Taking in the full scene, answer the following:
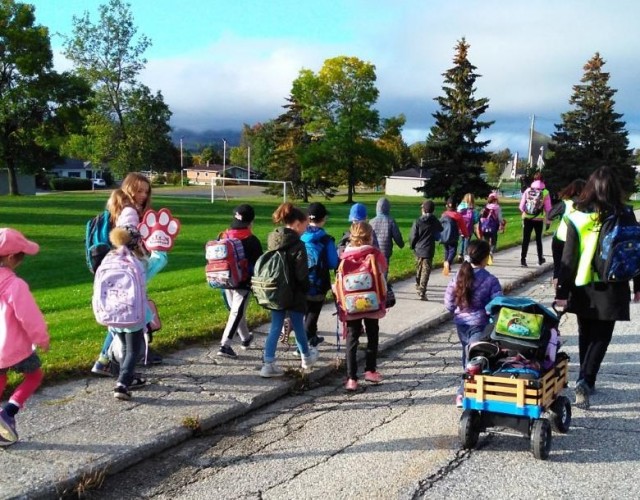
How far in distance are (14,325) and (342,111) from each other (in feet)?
184

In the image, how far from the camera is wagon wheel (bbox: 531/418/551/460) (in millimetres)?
4301

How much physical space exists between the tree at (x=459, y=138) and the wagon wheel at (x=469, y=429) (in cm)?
4769

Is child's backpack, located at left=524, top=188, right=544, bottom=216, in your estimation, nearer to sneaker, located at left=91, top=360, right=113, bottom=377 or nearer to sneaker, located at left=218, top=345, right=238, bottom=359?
sneaker, located at left=218, top=345, right=238, bottom=359

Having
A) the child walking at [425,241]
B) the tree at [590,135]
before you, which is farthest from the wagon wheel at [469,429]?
the tree at [590,135]

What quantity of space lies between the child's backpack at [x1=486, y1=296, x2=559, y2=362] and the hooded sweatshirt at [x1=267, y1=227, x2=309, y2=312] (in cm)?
188

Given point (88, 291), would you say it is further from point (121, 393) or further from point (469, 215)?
point (469, 215)

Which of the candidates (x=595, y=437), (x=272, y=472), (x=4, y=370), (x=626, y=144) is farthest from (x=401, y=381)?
(x=626, y=144)

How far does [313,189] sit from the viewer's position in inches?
2361

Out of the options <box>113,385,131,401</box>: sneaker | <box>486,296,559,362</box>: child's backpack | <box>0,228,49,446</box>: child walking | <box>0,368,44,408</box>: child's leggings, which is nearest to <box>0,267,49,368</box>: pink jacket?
<box>0,228,49,446</box>: child walking

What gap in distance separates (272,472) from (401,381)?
7.71 feet

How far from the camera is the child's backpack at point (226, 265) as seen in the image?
6.40m

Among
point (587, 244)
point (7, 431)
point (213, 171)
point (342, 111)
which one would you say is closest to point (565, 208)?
point (587, 244)

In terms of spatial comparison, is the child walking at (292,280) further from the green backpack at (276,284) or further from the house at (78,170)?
the house at (78,170)

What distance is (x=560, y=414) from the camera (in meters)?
4.75
